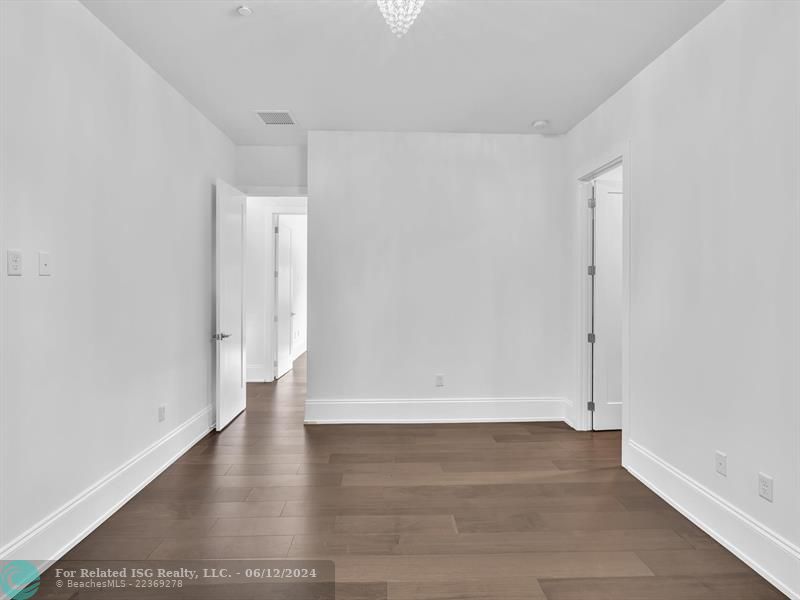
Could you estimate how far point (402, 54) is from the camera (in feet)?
9.52

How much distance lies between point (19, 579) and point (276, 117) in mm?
3478

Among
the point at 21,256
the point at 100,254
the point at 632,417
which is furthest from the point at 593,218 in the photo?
the point at 21,256

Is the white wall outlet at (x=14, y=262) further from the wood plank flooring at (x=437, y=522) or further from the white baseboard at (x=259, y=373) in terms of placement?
the white baseboard at (x=259, y=373)

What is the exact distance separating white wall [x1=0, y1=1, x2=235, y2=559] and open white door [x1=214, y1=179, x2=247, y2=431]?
45 centimetres

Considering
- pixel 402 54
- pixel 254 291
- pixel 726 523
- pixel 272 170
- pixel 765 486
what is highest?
pixel 402 54

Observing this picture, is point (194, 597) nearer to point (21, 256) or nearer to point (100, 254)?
point (21, 256)

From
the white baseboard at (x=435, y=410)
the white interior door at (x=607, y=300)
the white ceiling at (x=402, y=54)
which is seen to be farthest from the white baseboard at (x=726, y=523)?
the white ceiling at (x=402, y=54)

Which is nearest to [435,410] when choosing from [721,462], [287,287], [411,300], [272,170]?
[411,300]

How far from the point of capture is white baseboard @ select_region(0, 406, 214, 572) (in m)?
2.03

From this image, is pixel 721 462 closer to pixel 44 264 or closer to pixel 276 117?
pixel 44 264

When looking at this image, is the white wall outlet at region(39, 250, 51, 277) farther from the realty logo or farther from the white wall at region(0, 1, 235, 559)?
the realty logo

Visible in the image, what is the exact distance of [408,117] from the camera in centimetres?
398

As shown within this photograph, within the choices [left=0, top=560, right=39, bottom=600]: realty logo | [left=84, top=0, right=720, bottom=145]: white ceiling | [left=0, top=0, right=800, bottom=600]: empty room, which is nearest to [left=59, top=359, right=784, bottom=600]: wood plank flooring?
[left=0, top=0, right=800, bottom=600]: empty room

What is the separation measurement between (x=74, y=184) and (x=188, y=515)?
188 cm
